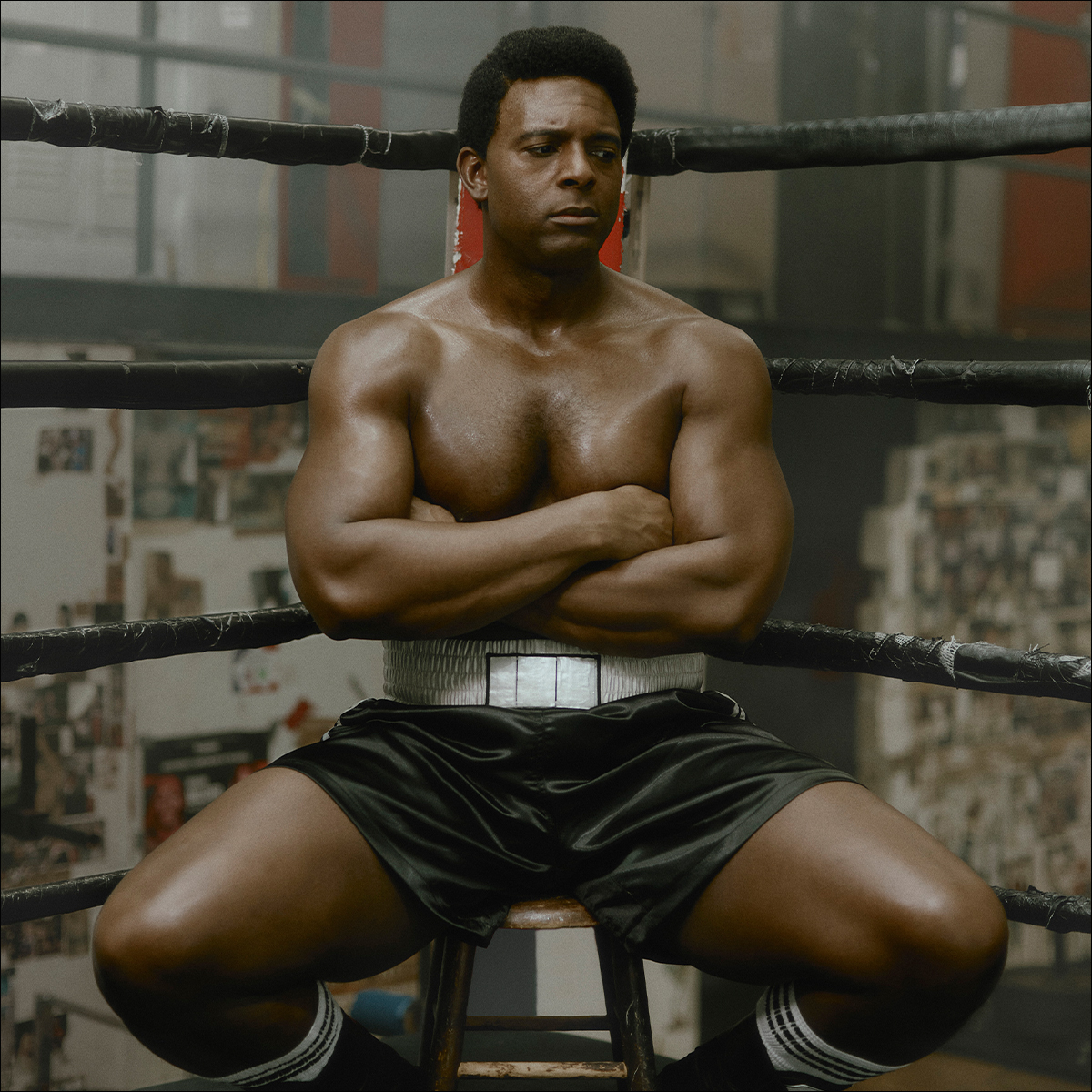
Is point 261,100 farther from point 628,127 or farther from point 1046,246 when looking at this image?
point 1046,246

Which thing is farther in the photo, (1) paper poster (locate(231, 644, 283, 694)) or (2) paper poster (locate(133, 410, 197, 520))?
(1) paper poster (locate(231, 644, 283, 694))

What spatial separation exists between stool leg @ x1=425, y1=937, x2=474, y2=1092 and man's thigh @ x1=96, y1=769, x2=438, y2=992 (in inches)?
1.7

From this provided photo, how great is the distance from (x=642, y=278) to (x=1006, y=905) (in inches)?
30.4

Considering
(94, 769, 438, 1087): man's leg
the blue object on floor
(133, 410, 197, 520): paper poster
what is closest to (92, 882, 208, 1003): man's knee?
(94, 769, 438, 1087): man's leg

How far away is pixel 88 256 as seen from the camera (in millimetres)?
2357

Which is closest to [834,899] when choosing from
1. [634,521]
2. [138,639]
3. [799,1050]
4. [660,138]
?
[799,1050]

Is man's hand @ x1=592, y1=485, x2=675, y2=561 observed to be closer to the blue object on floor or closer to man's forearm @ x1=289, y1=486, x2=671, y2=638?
man's forearm @ x1=289, y1=486, x2=671, y2=638

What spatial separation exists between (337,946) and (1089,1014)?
2777mm

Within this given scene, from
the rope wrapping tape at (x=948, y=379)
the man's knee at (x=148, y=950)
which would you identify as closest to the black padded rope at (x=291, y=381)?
the rope wrapping tape at (x=948, y=379)

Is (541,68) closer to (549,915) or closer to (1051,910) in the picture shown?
(549,915)

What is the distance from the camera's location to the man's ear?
1.09m

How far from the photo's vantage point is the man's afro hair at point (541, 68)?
3.37ft

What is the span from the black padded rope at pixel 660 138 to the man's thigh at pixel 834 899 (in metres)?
0.59

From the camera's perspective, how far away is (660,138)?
4.16 ft
